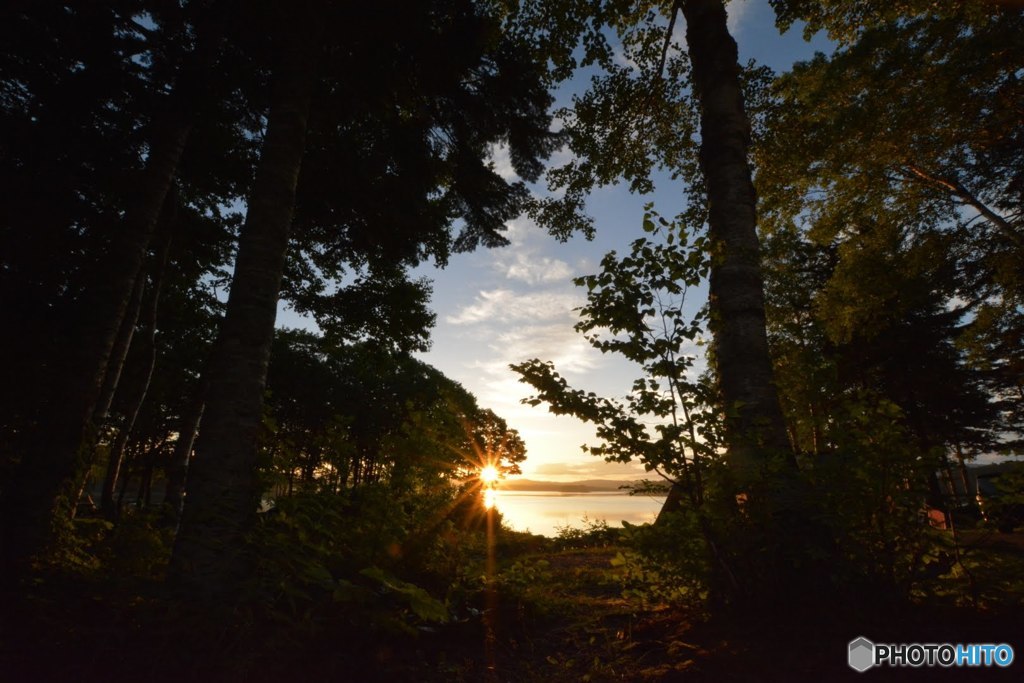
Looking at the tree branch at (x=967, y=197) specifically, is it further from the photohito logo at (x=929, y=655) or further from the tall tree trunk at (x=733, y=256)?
the photohito logo at (x=929, y=655)

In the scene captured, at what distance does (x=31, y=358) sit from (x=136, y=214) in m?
2.06

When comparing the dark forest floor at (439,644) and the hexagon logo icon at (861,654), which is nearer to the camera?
the dark forest floor at (439,644)

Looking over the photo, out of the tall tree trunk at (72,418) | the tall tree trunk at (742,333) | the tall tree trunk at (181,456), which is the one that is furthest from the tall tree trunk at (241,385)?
the tall tree trunk at (181,456)

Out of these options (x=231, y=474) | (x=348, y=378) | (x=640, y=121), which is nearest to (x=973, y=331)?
(x=640, y=121)

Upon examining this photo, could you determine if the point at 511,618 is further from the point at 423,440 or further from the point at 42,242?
the point at 42,242

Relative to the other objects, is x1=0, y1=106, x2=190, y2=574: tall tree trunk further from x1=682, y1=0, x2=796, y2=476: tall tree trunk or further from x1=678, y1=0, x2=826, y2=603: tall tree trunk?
x1=682, y1=0, x2=796, y2=476: tall tree trunk

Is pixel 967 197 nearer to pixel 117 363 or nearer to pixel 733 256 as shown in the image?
pixel 733 256

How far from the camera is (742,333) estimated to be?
4.29m

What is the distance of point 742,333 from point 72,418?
20.7 ft

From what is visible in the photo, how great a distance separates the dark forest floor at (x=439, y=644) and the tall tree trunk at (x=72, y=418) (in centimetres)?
84

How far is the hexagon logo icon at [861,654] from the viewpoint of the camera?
2.50m

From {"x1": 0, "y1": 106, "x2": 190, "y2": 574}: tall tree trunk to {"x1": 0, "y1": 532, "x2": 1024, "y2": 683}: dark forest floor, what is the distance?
84 cm

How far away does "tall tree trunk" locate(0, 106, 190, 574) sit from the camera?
11.5ft

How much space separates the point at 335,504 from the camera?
3928 mm
